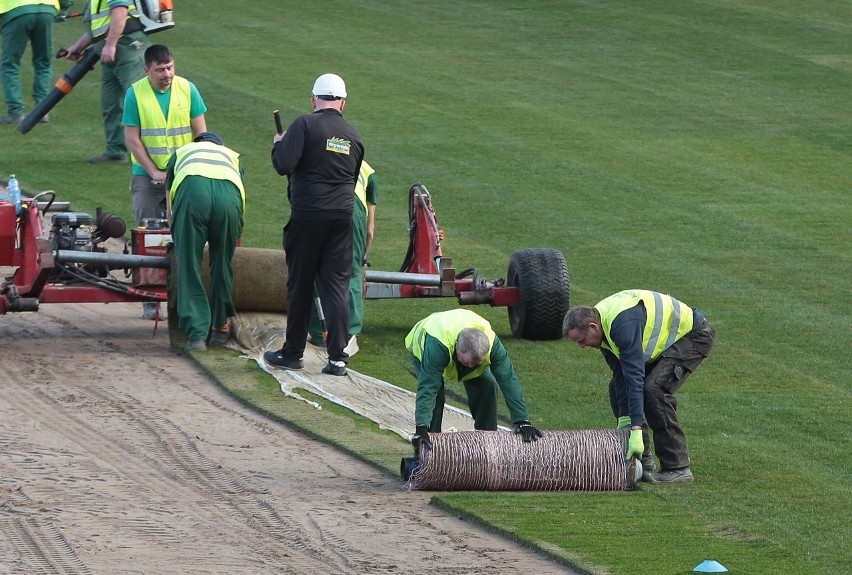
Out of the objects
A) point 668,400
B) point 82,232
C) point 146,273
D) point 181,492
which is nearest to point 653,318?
point 668,400

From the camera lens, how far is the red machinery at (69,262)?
41.6ft

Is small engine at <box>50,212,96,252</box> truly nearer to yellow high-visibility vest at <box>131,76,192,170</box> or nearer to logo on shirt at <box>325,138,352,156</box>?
yellow high-visibility vest at <box>131,76,192,170</box>

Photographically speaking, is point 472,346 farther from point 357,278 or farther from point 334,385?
point 357,278

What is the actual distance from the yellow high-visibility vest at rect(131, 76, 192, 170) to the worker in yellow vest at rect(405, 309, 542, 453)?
4.50 meters

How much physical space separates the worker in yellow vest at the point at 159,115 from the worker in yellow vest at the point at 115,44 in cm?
473

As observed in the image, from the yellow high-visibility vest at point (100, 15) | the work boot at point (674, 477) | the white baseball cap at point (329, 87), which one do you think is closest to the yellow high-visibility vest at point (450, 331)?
the work boot at point (674, 477)

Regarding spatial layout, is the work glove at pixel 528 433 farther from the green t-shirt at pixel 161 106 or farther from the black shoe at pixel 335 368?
the green t-shirt at pixel 161 106

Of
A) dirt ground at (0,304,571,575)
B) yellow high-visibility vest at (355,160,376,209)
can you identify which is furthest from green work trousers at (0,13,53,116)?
yellow high-visibility vest at (355,160,376,209)

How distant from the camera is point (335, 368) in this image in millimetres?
12195

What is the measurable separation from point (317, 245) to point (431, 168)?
8.38 meters

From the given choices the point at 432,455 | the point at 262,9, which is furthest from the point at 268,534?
the point at 262,9

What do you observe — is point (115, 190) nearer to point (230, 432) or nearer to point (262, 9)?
point (230, 432)

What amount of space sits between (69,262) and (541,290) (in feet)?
12.1

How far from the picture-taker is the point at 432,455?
9.43 meters
